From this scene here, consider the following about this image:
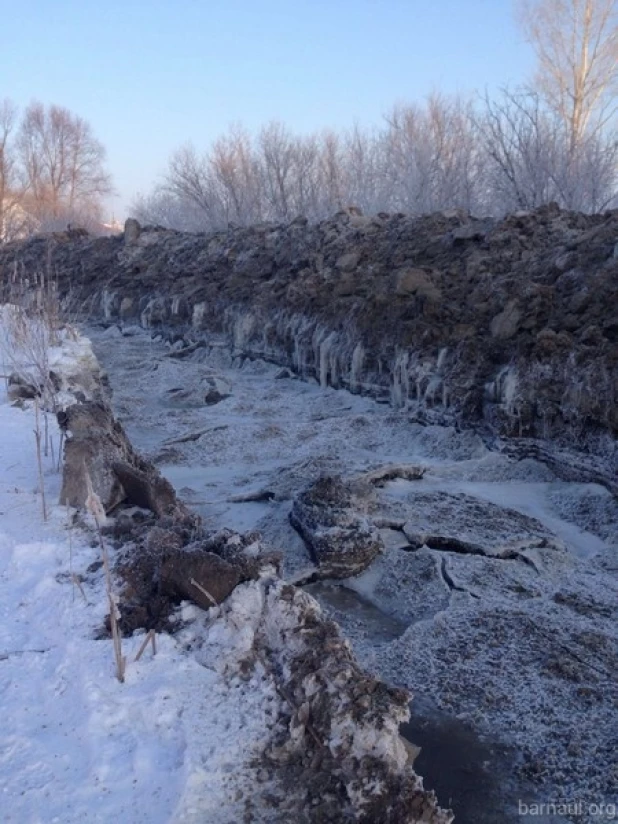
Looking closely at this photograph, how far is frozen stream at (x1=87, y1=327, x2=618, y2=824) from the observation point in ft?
11.6

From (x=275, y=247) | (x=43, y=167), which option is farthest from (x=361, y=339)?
(x=43, y=167)

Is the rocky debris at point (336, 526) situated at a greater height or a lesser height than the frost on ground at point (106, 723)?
lesser

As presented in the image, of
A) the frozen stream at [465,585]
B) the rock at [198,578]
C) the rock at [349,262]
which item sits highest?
the rock at [349,262]

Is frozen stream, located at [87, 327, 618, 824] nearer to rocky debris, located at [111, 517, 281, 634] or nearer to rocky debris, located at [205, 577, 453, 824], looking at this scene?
rocky debris, located at [205, 577, 453, 824]

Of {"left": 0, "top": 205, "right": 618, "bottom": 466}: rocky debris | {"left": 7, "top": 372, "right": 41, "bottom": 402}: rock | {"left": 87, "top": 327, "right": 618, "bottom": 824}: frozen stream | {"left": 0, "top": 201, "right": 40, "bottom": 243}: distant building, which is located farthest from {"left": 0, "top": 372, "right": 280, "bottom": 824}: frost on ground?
{"left": 0, "top": 201, "right": 40, "bottom": 243}: distant building

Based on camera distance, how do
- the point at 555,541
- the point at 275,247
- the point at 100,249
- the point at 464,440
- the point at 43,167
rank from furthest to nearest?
the point at 43,167 → the point at 100,249 → the point at 275,247 → the point at 464,440 → the point at 555,541

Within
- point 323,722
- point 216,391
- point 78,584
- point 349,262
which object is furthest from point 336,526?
point 349,262

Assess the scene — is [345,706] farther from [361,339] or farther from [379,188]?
[379,188]

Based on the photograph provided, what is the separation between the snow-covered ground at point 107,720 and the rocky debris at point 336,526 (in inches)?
81.1

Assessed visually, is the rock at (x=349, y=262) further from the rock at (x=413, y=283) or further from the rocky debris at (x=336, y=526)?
the rocky debris at (x=336, y=526)

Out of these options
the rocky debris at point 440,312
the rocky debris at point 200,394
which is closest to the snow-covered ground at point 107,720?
the rocky debris at point 440,312

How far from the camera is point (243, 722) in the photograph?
2.96 m

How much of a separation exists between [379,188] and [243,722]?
24.4m

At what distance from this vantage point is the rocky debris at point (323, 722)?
2.64 m
